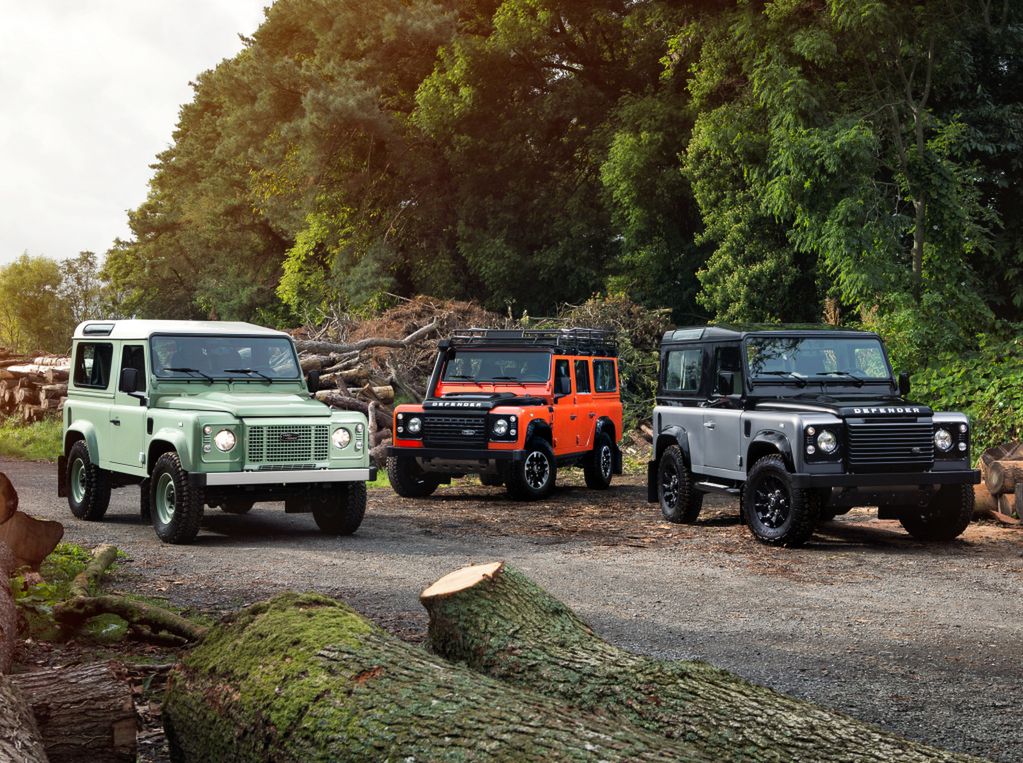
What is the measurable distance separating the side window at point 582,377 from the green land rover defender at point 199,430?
5.02 meters

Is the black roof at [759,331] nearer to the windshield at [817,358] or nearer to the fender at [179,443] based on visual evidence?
the windshield at [817,358]

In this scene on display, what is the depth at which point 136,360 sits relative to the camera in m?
13.0

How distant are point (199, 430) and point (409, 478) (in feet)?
18.2

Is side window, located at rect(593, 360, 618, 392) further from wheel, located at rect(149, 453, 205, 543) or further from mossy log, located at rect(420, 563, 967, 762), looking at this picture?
mossy log, located at rect(420, 563, 967, 762)

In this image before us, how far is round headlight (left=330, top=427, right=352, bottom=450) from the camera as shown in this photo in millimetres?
12109

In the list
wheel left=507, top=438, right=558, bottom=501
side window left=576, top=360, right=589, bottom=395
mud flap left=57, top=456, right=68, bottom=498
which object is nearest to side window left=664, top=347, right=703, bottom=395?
wheel left=507, top=438, right=558, bottom=501

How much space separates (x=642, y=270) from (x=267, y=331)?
1875cm

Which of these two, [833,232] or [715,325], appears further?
[833,232]

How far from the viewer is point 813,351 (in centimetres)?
1293

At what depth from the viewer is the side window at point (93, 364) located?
13422 millimetres

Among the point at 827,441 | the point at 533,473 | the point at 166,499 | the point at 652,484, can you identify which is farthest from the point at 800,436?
the point at 166,499

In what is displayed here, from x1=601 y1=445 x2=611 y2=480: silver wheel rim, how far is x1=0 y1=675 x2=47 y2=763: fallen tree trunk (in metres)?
13.8

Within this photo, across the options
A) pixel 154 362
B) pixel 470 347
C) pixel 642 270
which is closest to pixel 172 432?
pixel 154 362

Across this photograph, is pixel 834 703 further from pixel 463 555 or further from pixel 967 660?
pixel 463 555
